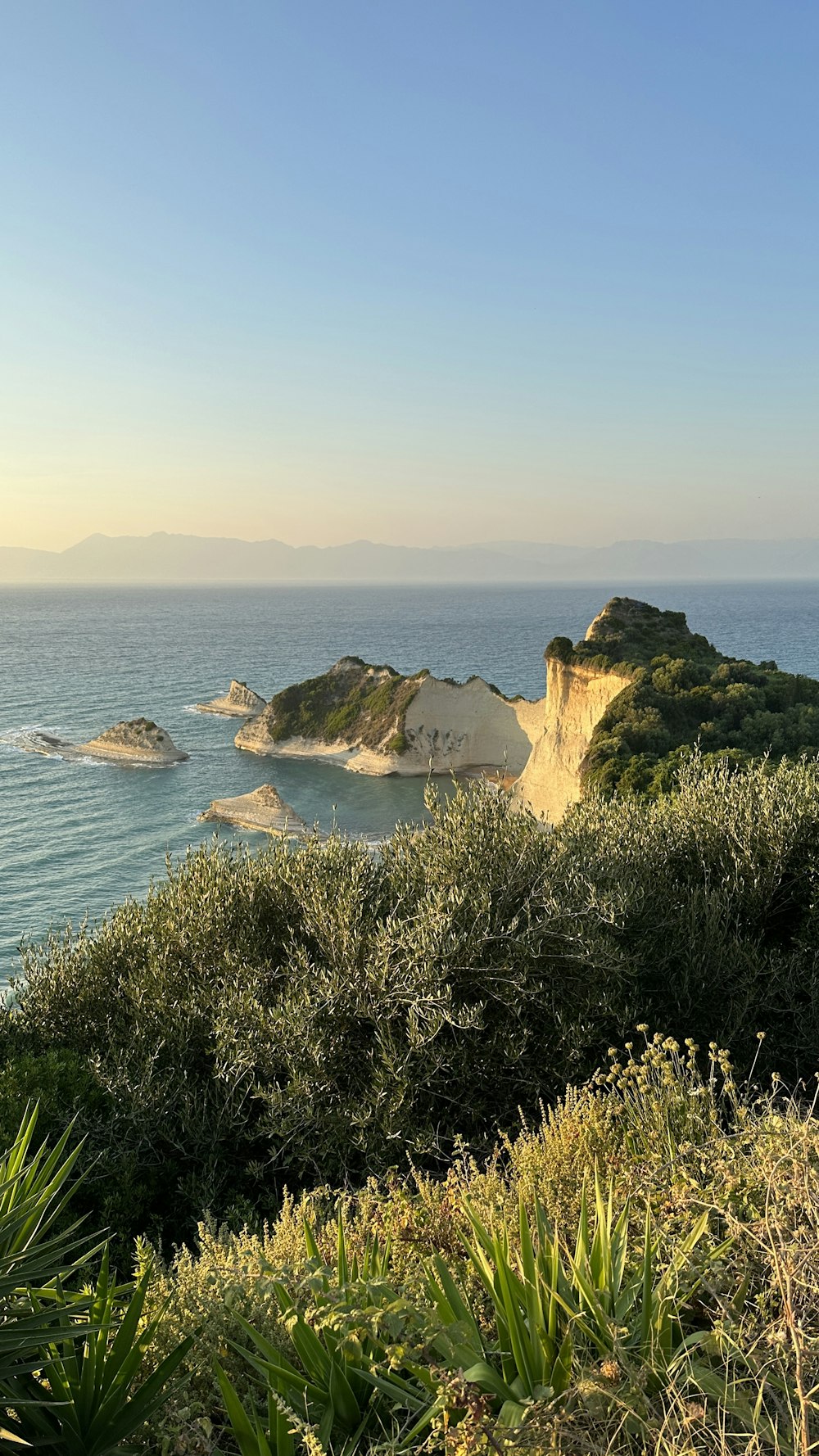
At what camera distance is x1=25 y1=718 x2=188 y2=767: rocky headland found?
205 feet

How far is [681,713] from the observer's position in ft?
117

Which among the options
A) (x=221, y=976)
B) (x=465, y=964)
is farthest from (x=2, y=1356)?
(x=221, y=976)

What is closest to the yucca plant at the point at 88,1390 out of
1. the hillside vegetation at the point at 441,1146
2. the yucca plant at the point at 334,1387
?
the hillside vegetation at the point at 441,1146

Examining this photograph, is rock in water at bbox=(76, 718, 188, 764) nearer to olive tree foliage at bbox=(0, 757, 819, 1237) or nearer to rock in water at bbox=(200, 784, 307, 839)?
rock in water at bbox=(200, 784, 307, 839)

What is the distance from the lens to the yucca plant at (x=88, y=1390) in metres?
3.22

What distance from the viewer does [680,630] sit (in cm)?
4775

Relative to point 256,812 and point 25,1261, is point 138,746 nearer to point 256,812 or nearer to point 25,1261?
point 256,812

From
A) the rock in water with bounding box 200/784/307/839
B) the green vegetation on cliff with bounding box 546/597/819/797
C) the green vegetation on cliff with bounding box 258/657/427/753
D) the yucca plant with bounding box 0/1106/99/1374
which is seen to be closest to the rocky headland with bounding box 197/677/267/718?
the green vegetation on cliff with bounding box 258/657/427/753

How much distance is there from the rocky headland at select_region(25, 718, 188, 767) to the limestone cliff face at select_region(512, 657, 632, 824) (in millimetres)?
29733

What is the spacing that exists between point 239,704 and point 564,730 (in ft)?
153

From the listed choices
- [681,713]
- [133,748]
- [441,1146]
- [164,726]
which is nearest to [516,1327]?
[441,1146]

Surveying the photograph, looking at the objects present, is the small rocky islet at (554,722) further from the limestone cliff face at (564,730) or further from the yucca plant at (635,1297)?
the yucca plant at (635,1297)

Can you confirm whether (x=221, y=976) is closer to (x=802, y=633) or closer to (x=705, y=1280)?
(x=705, y=1280)

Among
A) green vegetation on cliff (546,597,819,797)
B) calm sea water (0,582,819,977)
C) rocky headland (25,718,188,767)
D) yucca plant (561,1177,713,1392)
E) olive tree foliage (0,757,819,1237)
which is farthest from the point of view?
rocky headland (25,718,188,767)
